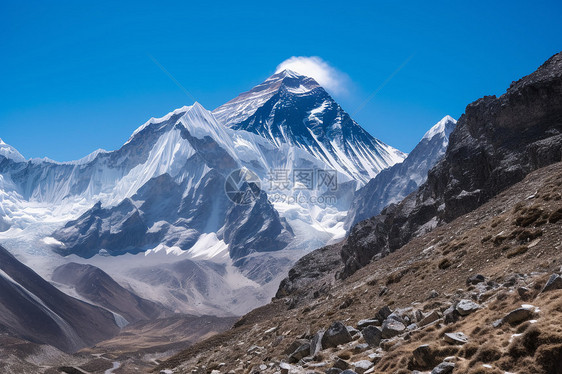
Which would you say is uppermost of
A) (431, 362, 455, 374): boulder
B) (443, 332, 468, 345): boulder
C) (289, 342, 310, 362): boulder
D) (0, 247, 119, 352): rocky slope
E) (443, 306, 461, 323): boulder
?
(0, 247, 119, 352): rocky slope

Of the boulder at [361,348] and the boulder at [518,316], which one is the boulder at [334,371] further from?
the boulder at [518,316]

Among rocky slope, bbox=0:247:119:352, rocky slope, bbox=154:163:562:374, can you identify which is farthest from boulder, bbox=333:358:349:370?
rocky slope, bbox=0:247:119:352

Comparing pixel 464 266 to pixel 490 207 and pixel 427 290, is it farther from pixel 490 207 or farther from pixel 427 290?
pixel 490 207

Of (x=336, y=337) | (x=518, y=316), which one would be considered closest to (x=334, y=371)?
(x=336, y=337)

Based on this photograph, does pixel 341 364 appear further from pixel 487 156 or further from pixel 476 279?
pixel 487 156

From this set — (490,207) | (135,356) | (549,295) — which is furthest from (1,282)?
(549,295)

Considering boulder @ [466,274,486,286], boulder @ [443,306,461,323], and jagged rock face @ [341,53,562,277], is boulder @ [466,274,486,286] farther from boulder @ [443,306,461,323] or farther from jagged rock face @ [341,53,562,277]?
jagged rock face @ [341,53,562,277]

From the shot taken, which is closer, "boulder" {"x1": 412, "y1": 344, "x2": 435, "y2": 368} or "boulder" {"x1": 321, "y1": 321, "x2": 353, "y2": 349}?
"boulder" {"x1": 412, "y1": 344, "x2": 435, "y2": 368}
